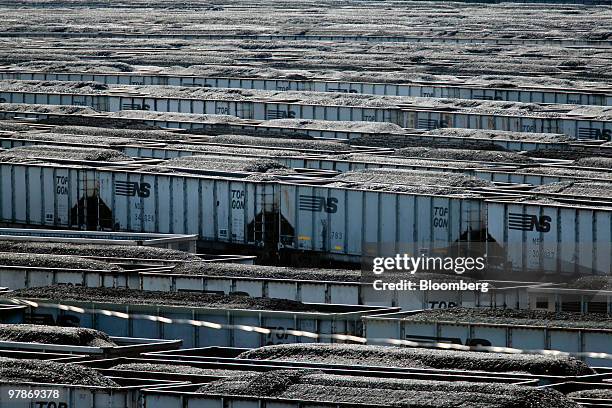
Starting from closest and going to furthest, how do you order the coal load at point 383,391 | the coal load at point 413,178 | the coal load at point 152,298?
the coal load at point 383,391, the coal load at point 152,298, the coal load at point 413,178

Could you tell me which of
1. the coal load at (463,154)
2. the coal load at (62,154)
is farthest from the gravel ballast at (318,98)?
the coal load at (62,154)

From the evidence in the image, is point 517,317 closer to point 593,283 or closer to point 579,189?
point 593,283

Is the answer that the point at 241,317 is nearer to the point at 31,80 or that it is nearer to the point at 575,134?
the point at 575,134

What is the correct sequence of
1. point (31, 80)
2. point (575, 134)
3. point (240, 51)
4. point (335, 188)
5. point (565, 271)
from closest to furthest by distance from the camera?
point (565, 271) → point (335, 188) → point (575, 134) → point (31, 80) → point (240, 51)

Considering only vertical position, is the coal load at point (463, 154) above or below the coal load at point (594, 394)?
above

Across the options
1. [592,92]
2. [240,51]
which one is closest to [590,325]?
[592,92]

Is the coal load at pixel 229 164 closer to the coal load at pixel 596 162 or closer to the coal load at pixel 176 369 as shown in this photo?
the coal load at pixel 596 162

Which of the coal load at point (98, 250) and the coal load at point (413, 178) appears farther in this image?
Result: the coal load at point (413, 178)
